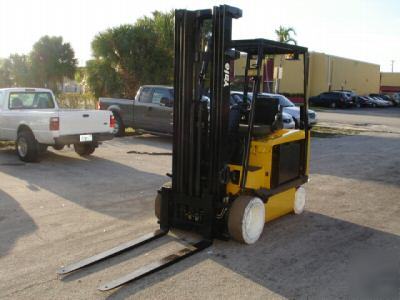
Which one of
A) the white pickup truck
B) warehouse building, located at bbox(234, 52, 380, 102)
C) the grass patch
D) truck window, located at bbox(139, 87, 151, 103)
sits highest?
warehouse building, located at bbox(234, 52, 380, 102)

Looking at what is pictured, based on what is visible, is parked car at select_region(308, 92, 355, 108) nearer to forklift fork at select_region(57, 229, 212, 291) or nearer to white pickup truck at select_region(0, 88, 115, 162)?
white pickup truck at select_region(0, 88, 115, 162)

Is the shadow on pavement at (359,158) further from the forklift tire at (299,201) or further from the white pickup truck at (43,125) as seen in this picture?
the white pickup truck at (43,125)

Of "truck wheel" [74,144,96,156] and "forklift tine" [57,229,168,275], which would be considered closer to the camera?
"forklift tine" [57,229,168,275]

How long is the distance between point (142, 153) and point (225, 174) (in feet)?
25.1

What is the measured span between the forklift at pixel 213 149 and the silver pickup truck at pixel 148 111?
9231 millimetres

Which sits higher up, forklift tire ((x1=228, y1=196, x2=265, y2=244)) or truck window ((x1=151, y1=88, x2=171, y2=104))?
truck window ((x1=151, y1=88, x2=171, y2=104))

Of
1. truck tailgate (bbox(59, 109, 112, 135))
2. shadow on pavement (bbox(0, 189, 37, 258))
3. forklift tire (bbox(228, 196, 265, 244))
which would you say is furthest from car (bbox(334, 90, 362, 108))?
forklift tire (bbox(228, 196, 265, 244))

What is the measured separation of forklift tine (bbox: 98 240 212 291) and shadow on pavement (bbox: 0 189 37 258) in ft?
5.29

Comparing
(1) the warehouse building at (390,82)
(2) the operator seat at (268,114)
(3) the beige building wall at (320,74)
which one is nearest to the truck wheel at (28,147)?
(2) the operator seat at (268,114)

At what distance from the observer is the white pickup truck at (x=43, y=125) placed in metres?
10.7

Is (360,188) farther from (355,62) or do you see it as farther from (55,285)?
(355,62)

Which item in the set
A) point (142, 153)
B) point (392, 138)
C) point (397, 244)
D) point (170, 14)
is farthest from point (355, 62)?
point (397, 244)

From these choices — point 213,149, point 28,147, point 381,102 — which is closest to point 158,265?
point 213,149

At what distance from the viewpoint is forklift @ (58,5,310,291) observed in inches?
219
